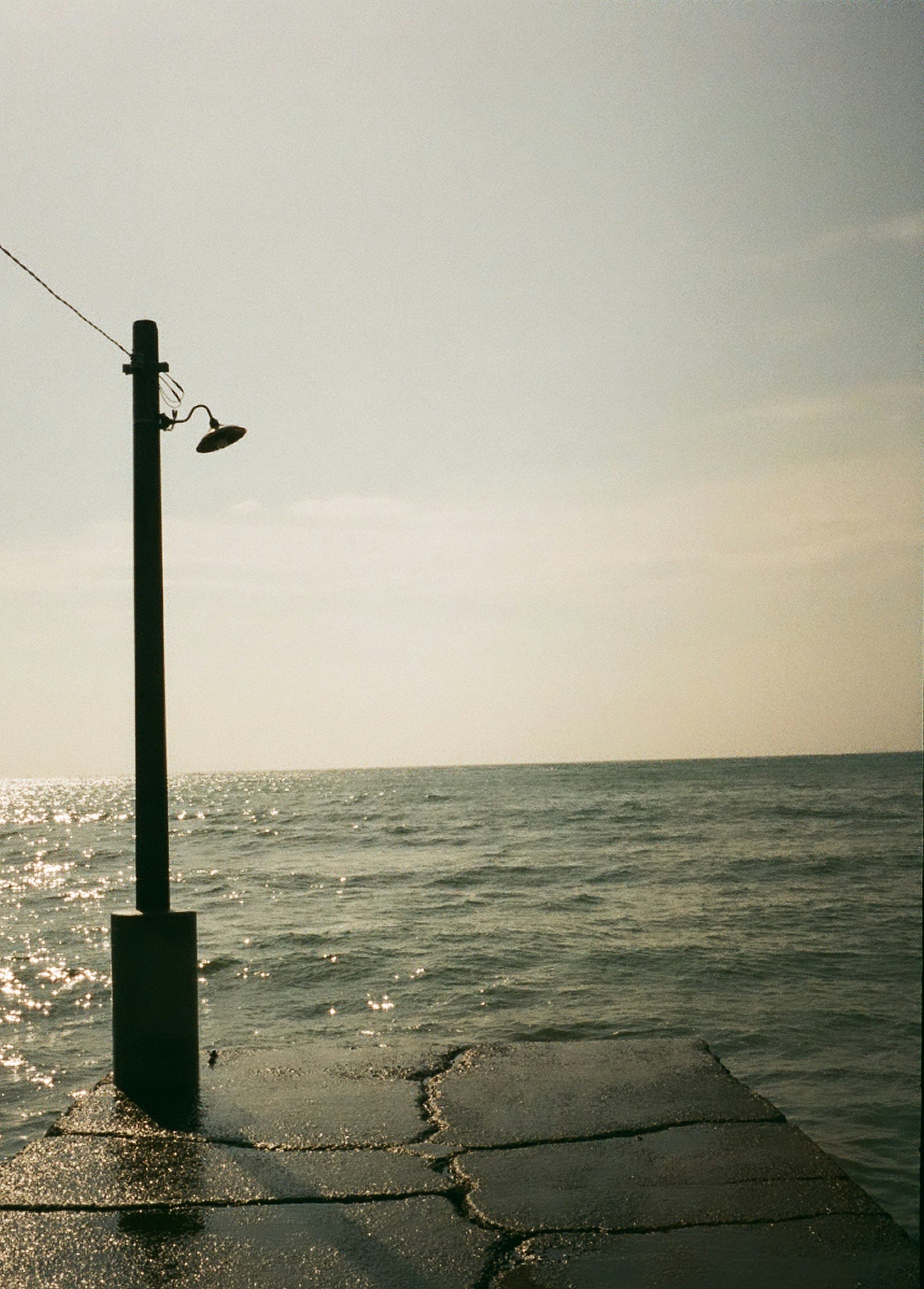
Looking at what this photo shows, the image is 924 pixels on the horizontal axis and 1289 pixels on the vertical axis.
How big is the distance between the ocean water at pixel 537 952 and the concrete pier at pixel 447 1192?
4.62 ft

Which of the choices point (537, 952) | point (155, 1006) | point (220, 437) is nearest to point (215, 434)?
point (220, 437)

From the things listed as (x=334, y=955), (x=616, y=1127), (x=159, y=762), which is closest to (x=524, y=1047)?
(x=616, y=1127)

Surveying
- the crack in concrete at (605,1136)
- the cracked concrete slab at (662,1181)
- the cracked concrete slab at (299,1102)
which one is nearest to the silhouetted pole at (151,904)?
the cracked concrete slab at (299,1102)

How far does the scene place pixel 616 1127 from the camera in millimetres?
5508

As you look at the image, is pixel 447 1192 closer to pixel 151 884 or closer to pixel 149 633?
pixel 151 884

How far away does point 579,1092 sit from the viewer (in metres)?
6.13

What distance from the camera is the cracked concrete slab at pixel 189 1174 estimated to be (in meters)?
4.66

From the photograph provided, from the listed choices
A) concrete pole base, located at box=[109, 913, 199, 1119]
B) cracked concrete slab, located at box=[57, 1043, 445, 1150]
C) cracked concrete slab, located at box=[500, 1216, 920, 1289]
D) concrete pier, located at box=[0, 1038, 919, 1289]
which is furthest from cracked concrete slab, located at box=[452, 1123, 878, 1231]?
concrete pole base, located at box=[109, 913, 199, 1119]

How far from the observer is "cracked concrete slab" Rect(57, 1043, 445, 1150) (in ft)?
17.9

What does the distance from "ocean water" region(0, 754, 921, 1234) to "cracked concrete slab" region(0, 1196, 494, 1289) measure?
2365 millimetres

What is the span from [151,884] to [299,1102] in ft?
4.56

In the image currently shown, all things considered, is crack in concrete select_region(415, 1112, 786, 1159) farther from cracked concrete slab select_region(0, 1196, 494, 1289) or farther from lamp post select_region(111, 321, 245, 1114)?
lamp post select_region(111, 321, 245, 1114)

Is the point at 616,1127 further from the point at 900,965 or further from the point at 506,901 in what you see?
the point at 506,901

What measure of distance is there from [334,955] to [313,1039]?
15.3ft
